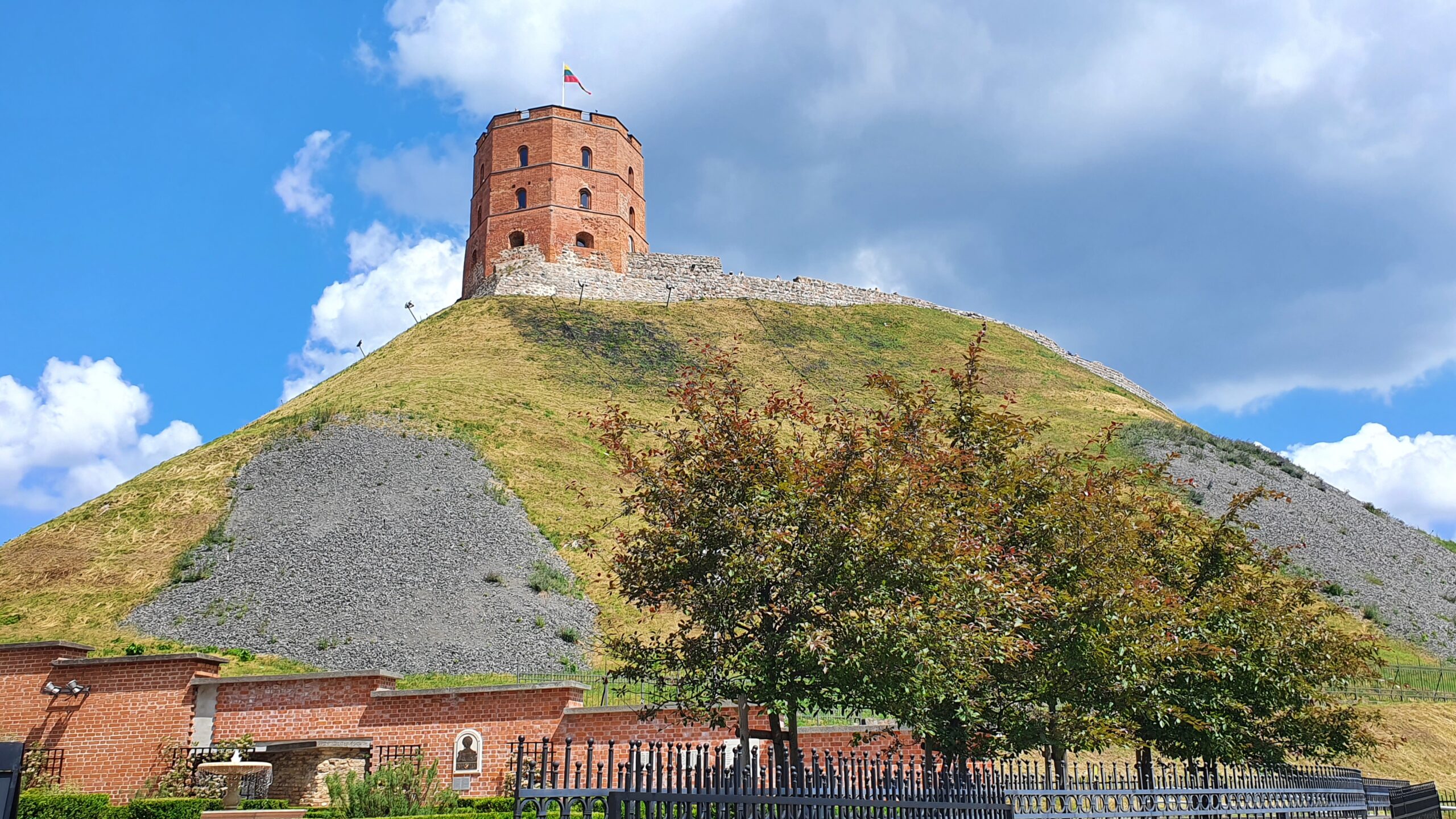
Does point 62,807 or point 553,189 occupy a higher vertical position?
point 553,189

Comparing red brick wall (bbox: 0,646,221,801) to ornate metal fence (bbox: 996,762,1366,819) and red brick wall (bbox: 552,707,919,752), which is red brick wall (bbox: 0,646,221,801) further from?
ornate metal fence (bbox: 996,762,1366,819)

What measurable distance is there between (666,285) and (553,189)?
8942mm

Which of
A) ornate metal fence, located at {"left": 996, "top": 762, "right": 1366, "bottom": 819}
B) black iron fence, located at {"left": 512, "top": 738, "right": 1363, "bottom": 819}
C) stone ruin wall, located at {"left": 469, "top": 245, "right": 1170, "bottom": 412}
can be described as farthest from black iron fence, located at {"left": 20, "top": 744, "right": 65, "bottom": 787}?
stone ruin wall, located at {"left": 469, "top": 245, "right": 1170, "bottom": 412}

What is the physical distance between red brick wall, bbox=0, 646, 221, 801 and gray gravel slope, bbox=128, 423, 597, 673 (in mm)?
8152

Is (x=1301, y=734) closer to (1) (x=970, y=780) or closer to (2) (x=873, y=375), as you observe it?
(2) (x=873, y=375)

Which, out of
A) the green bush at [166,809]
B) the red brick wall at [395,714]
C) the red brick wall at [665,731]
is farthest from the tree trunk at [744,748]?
the green bush at [166,809]

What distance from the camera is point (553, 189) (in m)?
60.7

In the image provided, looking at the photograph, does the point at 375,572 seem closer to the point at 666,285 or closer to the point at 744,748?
the point at 744,748

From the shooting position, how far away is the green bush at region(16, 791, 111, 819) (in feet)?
45.6

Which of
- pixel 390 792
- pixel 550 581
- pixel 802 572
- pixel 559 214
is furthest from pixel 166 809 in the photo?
pixel 559 214

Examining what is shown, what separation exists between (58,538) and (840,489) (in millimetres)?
31409

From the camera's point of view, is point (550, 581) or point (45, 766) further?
point (550, 581)

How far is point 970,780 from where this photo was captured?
301 inches

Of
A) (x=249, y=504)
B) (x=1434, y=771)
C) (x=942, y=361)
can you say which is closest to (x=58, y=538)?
(x=249, y=504)
